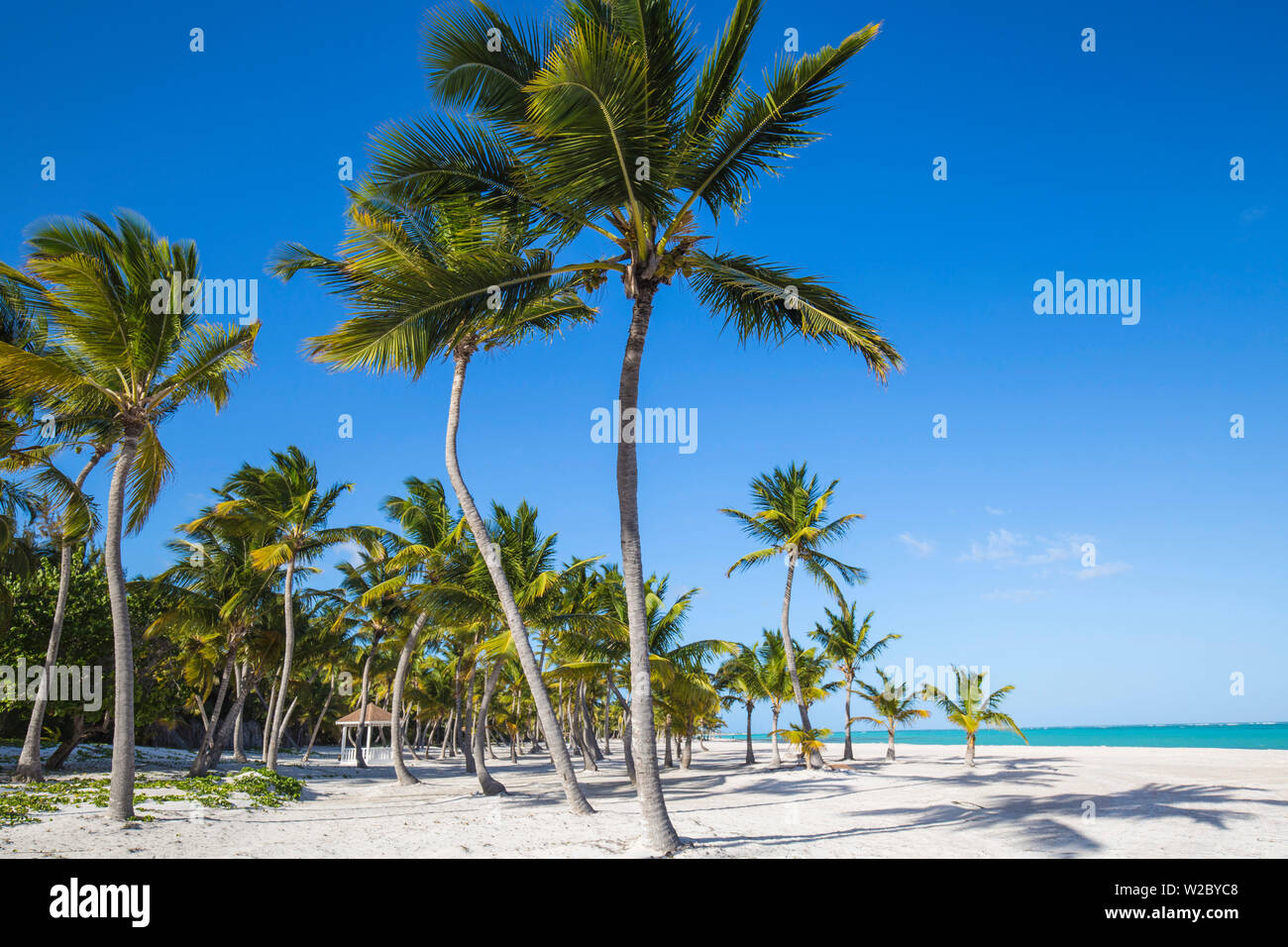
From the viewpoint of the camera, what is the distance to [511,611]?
42.9ft

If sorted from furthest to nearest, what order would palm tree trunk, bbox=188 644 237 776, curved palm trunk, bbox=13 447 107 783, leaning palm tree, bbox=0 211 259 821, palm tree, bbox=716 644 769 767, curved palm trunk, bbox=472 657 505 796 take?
palm tree, bbox=716 644 769 767
palm tree trunk, bbox=188 644 237 776
curved palm trunk, bbox=472 657 505 796
curved palm trunk, bbox=13 447 107 783
leaning palm tree, bbox=0 211 259 821

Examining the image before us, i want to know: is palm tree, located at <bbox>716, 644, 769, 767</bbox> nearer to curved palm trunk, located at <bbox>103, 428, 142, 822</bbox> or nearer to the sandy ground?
the sandy ground

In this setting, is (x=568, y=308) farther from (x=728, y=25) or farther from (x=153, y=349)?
(x=153, y=349)

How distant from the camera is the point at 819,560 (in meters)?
26.0

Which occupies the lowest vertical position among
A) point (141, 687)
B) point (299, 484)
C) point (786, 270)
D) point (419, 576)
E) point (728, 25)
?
point (141, 687)

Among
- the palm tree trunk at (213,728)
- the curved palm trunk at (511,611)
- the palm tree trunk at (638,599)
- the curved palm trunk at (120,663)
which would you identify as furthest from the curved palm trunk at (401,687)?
the palm tree trunk at (638,599)

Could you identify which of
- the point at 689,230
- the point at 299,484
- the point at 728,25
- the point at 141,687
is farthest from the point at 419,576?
the point at 728,25

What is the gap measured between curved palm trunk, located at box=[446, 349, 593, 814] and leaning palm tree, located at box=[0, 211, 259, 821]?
12.7 feet

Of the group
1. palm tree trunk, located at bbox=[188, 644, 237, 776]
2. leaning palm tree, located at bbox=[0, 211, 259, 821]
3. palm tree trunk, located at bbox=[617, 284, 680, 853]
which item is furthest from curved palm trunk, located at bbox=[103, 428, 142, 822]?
palm tree trunk, located at bbox=[188, 644, 237, 776]

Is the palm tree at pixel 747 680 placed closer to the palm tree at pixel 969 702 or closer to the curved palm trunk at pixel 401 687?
the palm tree at pixel 969 702

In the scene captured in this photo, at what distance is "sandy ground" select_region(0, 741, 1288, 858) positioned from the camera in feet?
30.7
